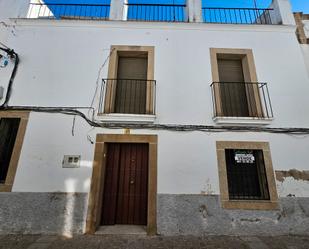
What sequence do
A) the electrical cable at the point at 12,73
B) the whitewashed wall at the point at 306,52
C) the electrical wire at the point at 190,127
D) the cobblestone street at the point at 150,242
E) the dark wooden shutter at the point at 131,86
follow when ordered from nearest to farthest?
the cobblestone street at the point at 150,242 < the electrical wire at the point at 190,127 < the electrical cable at the point at 12,73 < the dark wooden shutter at the point at 131,86 < the whitewashed wall at the point at 306,52

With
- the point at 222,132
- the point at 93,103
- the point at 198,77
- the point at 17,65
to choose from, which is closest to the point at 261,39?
the point at 198,77

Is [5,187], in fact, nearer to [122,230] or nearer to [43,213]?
[43,213]

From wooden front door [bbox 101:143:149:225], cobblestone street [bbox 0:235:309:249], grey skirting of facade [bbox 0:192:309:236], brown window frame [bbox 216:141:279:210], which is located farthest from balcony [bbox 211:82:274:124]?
cobblestone street [bbox 0:235:309:249]

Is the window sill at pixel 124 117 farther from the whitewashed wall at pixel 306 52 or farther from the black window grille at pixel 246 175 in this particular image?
the whitewashed wall at pixel 306 52

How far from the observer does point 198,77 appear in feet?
15.1

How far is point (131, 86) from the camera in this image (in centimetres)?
479

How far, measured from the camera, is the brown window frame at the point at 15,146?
12.4ft

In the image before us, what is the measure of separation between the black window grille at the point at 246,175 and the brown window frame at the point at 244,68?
1041mm

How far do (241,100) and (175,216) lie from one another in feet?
11.5

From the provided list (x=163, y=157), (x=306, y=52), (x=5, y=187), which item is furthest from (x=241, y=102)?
(x=5, y=187)

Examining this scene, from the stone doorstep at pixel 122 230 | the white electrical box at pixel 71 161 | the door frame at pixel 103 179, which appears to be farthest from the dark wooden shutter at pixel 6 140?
the stone doorstep at pixel 122 230

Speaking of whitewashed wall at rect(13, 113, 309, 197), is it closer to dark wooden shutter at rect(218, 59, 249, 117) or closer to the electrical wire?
the electrical wire

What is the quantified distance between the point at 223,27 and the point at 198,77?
189 cm

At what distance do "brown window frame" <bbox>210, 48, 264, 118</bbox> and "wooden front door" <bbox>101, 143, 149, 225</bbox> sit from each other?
2.39 meters
